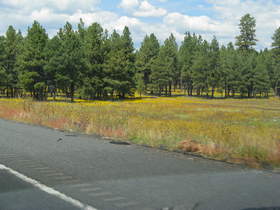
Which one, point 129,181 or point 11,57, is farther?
point 11,57

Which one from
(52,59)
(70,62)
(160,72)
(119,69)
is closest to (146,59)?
(160,72)

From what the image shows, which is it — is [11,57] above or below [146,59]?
below

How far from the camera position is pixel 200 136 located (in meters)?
12.9

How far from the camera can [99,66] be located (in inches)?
2830

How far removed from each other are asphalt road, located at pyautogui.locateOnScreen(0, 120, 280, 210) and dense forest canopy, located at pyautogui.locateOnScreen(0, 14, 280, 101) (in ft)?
150

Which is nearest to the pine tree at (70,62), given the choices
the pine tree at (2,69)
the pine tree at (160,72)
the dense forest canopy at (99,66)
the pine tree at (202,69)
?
the dense forest canopy at (99,66)

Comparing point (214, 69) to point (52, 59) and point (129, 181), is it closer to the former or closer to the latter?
point (52, 59)

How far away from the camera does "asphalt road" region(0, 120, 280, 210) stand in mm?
5223

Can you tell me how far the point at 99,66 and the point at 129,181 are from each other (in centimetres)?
6642

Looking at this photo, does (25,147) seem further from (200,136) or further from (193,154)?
(200,136)

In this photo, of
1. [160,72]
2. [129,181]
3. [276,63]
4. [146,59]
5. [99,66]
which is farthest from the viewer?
[276,63]

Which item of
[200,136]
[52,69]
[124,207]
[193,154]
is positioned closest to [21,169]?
[124,207]

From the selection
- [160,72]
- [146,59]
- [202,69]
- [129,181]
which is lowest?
[129,181]

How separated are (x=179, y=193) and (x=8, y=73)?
76.6 meters
